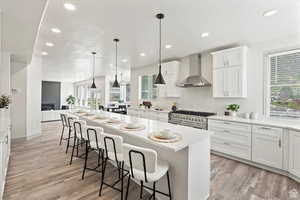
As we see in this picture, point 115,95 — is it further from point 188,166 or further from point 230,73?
point 188,166

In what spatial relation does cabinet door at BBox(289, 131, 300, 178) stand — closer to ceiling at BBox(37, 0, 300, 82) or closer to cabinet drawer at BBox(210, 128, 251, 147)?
cabinet drawer at BBox(210, 128, 251, 147)

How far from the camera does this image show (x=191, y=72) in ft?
14.9

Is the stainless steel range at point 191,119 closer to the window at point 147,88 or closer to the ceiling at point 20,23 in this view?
the window at point 147,88

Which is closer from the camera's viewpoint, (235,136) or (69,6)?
(69,6)

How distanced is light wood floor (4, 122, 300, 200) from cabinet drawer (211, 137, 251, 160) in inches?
7.7

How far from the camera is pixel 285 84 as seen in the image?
10.4 ft

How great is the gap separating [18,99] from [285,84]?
7151mm

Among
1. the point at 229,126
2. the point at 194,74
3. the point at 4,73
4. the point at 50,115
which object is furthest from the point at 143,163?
the point at 50,115

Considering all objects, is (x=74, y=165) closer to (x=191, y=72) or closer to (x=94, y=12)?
(x=94, y=12)

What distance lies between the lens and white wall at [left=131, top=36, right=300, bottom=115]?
322 centimetres

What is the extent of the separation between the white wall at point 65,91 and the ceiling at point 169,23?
8412 mm

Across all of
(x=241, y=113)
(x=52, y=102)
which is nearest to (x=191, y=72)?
(x=241, y=113)

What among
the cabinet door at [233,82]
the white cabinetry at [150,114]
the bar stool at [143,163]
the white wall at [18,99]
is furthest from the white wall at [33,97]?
→ the cabinet door at [233,82]

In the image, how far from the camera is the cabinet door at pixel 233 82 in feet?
11.4
